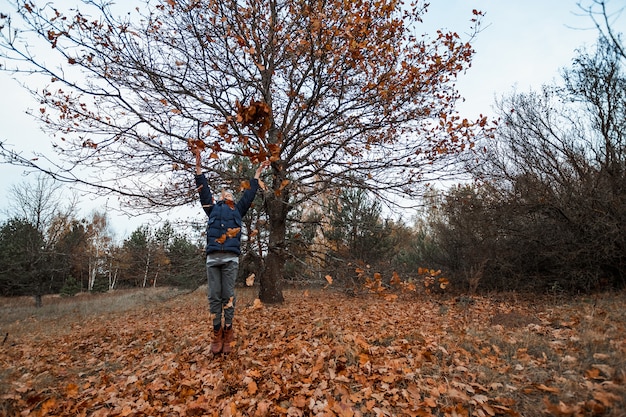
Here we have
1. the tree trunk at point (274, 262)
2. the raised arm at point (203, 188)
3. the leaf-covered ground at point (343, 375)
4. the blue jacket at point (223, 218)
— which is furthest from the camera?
the tree trunk at point (274, 262)

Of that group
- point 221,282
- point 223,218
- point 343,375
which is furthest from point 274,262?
point 343,375

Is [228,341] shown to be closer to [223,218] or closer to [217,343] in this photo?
[217,343]

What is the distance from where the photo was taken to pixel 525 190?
9.42m

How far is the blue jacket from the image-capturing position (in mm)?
3623

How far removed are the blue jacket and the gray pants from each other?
104mm

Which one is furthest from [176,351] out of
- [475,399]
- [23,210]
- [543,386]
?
[23,210]

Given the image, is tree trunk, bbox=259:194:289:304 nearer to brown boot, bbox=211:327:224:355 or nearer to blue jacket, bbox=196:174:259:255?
blue jacket, bbox=196:174:259:255

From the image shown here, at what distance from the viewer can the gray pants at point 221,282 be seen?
11.9 feet

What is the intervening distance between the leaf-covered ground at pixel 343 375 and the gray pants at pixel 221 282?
408 millimetres

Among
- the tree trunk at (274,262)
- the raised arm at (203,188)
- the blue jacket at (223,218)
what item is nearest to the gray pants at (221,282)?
the blue jacket at (223,218)

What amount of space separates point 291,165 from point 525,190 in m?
7.52

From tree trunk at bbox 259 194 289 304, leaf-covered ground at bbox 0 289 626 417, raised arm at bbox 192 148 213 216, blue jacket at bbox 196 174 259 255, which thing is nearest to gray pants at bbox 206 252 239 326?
blue jacket at bbox 196 174 259 255

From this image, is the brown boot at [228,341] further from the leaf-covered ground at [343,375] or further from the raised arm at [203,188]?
the raised arm at [203,188]

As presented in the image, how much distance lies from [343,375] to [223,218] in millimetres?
2213
